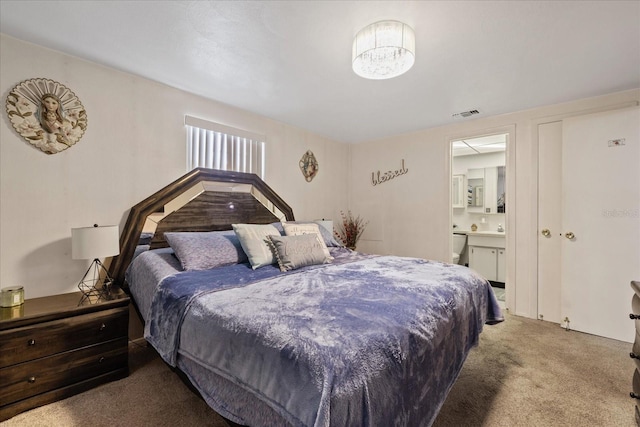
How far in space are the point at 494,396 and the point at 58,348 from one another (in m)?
2.82

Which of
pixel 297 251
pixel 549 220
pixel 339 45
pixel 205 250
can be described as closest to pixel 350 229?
pixel 297 251

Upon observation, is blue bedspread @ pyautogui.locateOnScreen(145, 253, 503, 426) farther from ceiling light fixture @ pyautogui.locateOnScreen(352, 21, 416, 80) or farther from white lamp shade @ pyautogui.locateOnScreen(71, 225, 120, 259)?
ceiling light fixture @ pyautogui.locateOnScreen(352, 21, 416, 80)

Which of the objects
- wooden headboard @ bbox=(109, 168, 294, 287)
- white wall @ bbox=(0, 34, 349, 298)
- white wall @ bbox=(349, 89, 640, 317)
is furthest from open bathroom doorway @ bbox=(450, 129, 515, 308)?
white wall @ bbox=(0, 34, 349, 298)

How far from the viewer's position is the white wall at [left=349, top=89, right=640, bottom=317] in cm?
339

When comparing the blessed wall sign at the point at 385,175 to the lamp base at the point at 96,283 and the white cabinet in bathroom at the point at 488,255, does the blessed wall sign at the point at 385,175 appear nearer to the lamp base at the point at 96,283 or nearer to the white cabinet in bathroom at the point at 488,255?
the white cabinet in bathroom at the point at 488,255

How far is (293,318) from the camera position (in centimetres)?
132

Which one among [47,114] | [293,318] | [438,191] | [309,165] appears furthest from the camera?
[309,165]

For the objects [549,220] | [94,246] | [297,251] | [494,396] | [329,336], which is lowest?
[494,396]

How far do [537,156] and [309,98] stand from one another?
106 inches

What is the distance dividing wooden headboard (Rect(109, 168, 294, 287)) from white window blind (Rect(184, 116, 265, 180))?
0.38ft

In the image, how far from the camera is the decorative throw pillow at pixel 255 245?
2504 mm

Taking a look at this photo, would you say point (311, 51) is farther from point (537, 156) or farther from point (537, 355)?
point (537, 355)

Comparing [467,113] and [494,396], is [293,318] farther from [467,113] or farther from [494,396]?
[467,113]

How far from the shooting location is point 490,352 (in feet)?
8.27
